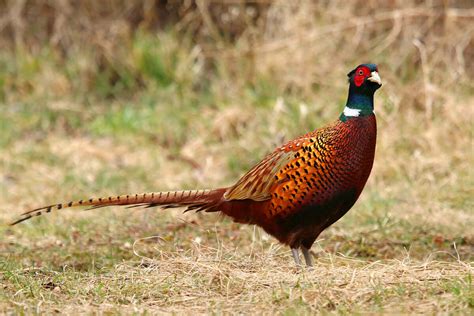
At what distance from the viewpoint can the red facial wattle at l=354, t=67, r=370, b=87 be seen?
435 cm

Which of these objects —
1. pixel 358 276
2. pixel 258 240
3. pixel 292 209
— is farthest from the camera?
pixel 258 240

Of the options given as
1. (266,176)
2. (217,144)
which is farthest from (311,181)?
(217,144)

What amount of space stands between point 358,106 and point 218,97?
4098 mm

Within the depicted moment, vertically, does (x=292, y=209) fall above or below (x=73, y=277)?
above

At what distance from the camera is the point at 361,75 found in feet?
14.3

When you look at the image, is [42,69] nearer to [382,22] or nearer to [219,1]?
[219,1]

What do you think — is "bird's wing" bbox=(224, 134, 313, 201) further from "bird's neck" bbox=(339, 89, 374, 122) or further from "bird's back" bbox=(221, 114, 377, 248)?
"bird's neck" bbox=(339, 89, 374, 122)

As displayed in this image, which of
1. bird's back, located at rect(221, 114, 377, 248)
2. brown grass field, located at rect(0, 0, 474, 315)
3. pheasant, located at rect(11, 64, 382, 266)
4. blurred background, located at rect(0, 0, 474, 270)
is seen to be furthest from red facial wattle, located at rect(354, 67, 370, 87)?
blurred background, located at rect(0, 0, 474, 270)

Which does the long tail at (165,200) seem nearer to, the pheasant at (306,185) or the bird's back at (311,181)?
the pheasant at (306,185)

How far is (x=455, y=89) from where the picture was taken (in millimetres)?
7645

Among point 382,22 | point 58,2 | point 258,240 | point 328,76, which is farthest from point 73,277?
point 58,2

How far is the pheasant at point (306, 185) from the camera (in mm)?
4148

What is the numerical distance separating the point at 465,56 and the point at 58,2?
4.28 m

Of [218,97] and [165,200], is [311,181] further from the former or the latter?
[218,97]
